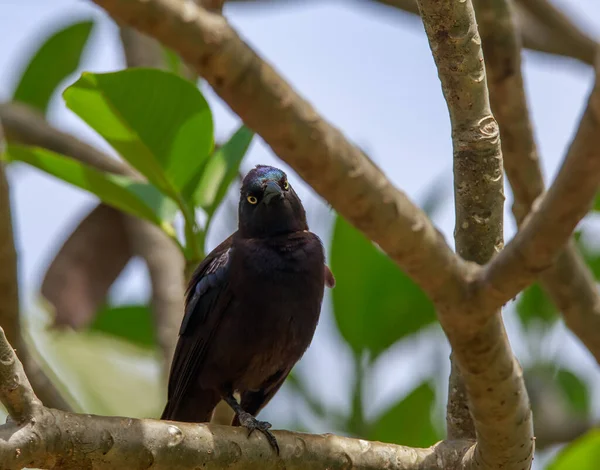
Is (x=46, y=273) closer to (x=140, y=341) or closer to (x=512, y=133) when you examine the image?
(x=140, y=341)

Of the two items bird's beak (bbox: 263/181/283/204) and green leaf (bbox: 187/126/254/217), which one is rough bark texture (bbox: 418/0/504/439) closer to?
green leaf (bbox: 187/126/254/217)

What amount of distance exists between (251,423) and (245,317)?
22.3 inches

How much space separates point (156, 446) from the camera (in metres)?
2.63

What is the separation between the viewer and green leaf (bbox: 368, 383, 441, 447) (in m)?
4.81

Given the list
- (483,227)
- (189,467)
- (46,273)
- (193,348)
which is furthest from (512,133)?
(46,273)

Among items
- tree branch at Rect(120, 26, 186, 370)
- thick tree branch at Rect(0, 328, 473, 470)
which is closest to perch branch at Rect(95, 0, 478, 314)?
thick tree branch at Rect(0, 328, 473, 470)

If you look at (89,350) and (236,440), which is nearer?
(236,440)

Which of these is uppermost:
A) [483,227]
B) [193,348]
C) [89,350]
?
[483,227]

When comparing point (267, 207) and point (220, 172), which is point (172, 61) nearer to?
point (267, 207)

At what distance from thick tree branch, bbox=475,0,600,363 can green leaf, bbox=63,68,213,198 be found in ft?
3.74

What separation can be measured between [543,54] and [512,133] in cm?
220

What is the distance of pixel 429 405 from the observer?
4.93 metres

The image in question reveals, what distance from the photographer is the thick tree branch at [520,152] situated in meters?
3.65

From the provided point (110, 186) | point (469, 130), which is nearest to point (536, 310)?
point (110, 186)
